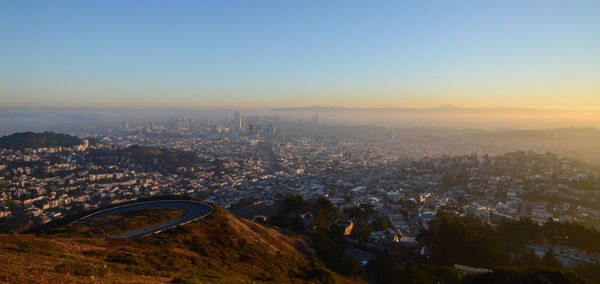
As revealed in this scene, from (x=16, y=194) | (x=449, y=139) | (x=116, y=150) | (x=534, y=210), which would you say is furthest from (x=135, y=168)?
(x=449, y=139)

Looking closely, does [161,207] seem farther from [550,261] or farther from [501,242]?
[550,261]

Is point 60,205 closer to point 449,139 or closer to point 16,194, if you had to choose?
point 16,194

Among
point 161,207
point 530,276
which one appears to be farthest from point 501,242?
point 161,207

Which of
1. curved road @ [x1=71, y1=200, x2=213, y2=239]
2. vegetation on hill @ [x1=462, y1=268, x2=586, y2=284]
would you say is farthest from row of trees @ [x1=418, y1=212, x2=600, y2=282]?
curved road @ [x1=71, y1=200, x2=213, y2=239]

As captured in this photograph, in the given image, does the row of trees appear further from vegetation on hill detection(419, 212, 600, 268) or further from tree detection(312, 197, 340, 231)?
tree detection(312, 197, 340, 231)

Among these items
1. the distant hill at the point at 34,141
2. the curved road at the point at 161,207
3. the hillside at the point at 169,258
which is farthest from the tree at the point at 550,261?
the distant hill at the point at 34,141

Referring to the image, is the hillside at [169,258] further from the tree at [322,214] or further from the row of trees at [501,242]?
the row of trees at [501,242]
